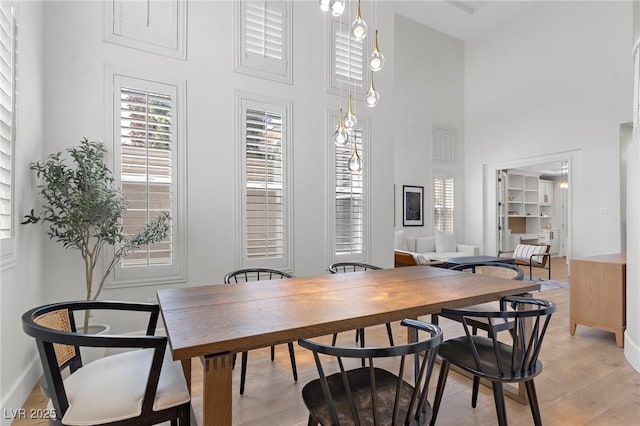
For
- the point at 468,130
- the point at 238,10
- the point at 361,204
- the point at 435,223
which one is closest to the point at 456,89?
the point at 468,130

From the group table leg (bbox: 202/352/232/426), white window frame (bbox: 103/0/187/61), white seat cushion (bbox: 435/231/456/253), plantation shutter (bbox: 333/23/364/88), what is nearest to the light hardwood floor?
table leg (bbox: 202/352/232/426)

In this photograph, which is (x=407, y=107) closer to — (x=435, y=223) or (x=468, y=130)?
(x=468, y=130)

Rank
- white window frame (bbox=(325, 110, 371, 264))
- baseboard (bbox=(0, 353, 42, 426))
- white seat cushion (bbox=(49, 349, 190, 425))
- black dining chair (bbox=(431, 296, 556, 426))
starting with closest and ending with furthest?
white seat cushion (bbox=(49, 349, 190, 425))
black dining chair (bbox=(431, 296, 556, 426))
baseboard (bbox=(0, 353, 42, 426))
white window frame (bbox=(325, 110, 371, 264))

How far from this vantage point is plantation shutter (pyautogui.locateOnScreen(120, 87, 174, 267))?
307 cm

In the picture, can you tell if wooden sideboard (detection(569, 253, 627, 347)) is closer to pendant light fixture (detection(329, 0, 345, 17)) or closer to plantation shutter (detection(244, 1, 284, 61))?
pendant light fixture (detection(329, 0, 345, 17))

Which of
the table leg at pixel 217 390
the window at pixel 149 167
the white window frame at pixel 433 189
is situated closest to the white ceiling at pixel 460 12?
the white window frame at pixel 433 189

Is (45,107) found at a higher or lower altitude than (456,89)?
lower

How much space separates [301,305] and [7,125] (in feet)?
6.66

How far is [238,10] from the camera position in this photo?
3613mm

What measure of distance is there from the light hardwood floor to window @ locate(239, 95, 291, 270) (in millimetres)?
1059

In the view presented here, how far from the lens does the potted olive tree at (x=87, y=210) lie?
2.52 metres

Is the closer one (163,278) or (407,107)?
(163,278)

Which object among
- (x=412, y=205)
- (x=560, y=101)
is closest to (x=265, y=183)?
(x=412, y=205)

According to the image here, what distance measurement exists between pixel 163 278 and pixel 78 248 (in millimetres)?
767
